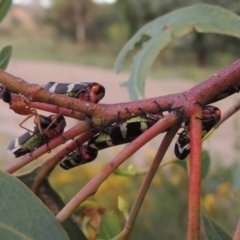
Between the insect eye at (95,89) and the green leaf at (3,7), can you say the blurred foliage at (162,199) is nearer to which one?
the green leaf at (3,7)

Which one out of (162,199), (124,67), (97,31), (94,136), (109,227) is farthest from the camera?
(97,31)

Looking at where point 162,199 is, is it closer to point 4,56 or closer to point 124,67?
point 4,56

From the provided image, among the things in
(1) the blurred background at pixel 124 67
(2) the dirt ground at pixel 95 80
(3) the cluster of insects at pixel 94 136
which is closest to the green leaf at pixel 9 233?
(3) the cluster of insects at pixel 94 136

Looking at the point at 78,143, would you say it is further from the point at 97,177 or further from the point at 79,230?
the point at 79,230

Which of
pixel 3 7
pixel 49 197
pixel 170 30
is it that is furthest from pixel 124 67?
pixel 49 197

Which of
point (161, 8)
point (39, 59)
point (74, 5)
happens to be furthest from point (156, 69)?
point (74, 5)

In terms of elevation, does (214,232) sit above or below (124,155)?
below

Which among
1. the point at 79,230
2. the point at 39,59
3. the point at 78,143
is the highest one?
the point at 39,59

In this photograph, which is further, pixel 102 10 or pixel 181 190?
pixel 102 10
